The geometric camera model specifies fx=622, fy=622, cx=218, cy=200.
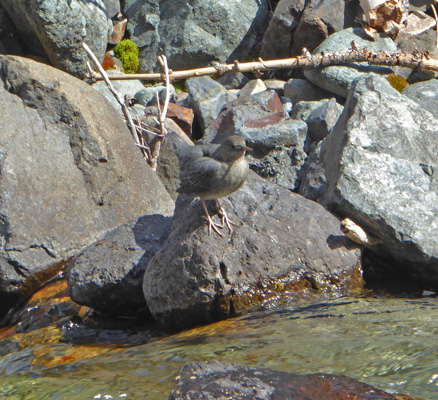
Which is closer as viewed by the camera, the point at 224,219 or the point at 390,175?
the point at 224,219

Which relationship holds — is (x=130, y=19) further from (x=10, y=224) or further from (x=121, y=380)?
(x=121, y=380)

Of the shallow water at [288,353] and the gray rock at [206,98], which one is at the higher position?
the gray rock at [206,98]

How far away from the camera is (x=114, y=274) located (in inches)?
221

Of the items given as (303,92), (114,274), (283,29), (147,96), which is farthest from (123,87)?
(114,274)

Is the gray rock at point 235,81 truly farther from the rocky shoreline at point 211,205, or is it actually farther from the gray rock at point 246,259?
the gray rock at point 246,259

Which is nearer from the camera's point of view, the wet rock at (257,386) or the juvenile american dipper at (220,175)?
the wet rock at (257,386)

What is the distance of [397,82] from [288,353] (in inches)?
305

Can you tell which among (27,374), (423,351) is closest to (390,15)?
→ (423,351)

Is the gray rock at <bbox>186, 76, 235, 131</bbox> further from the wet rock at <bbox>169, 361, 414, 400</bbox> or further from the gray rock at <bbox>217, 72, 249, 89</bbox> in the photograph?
the wet rock at <bbox>169, 361, 414, 400</bbox>

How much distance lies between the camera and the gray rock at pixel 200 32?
1360 cm

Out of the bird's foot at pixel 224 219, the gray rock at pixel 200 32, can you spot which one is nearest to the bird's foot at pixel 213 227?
the bird's foot at pixel 224 219

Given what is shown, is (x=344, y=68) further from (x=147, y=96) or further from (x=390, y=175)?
(x=390, y=175)

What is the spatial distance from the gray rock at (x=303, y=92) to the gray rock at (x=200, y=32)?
2.79m

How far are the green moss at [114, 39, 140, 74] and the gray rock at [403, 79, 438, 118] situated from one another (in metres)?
6.66
